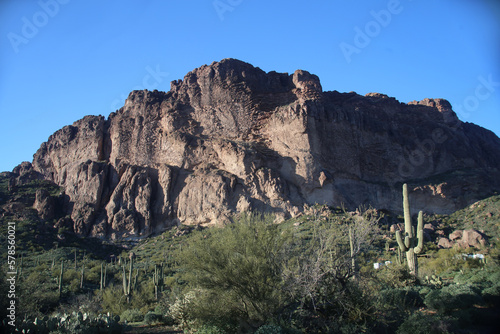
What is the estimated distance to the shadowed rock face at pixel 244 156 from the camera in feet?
194

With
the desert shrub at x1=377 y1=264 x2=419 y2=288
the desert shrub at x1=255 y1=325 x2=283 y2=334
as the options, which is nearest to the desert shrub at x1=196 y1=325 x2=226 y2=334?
the desert shrub at x1=255 y1=325 x2=283 y2=334

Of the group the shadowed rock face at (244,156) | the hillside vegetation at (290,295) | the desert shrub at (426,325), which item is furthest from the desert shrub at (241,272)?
the shadowed rock face at (244,156)

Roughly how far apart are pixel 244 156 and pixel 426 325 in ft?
155

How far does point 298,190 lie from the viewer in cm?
5919

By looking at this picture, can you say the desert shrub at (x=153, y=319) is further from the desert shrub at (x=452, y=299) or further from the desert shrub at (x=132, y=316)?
the desert shrub at (x=452, y=299)

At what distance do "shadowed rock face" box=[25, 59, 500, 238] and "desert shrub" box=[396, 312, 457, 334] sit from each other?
41.6 meters

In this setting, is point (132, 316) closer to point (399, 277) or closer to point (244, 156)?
point (399, 277)

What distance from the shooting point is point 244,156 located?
195 feet

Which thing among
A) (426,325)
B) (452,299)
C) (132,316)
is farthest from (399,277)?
(132,316)

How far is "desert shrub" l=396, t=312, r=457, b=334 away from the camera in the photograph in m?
12.8

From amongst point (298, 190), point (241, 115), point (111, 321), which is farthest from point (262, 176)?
point (111, 321)

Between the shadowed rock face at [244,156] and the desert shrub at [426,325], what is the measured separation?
41625mm

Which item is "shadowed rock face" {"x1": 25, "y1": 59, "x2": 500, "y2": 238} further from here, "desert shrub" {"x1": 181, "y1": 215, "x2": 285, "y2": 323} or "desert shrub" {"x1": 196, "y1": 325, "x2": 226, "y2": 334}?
"desert shrub" {"x1": 196, "y1": 325, "x2": 226, "y2": 334}

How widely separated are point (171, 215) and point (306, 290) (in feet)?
161
